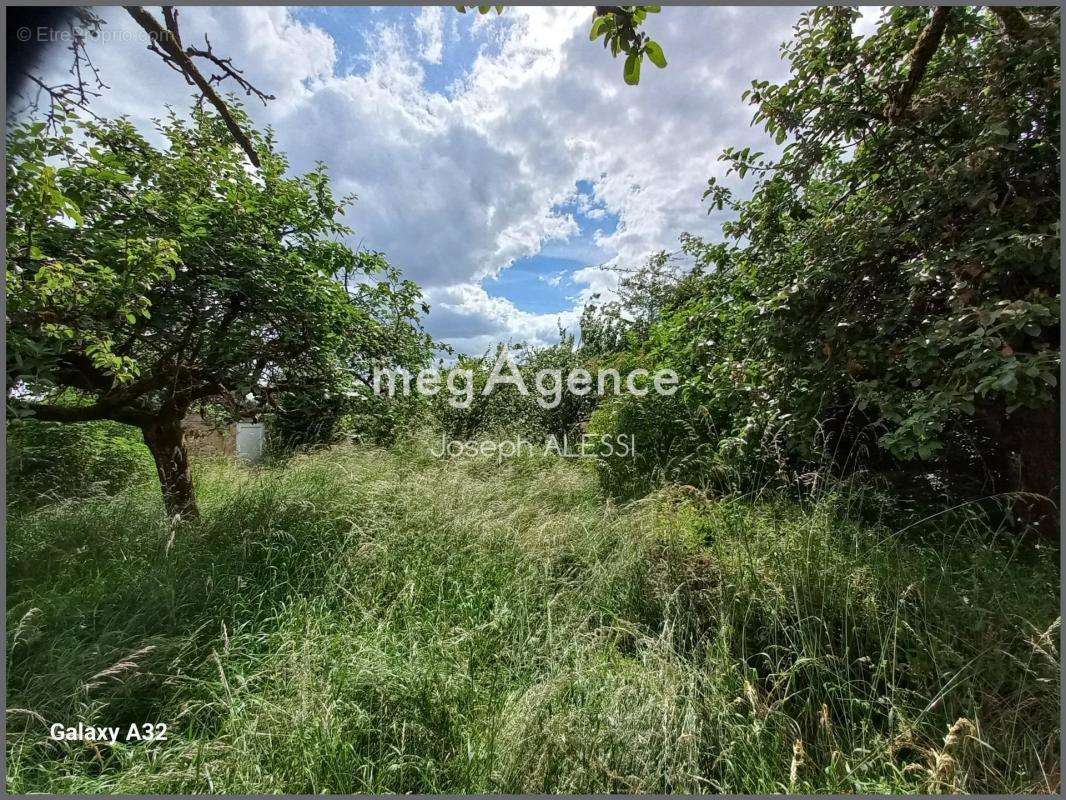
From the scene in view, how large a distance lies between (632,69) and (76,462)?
22.1 ft

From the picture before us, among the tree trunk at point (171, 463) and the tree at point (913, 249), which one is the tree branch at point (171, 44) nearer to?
the tree trunk at point (171, 463)

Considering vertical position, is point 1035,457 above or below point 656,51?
below

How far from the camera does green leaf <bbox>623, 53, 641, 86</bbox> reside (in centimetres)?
133

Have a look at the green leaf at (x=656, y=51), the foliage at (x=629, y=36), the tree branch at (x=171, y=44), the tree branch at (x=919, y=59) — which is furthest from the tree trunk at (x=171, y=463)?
the tree branch at (x=919, y=59)

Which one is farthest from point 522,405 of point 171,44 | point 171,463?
point 171,44

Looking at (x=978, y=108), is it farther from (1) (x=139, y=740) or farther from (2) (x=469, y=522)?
(1) (x=139, y=740)

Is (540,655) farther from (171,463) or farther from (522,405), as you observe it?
(522,405)

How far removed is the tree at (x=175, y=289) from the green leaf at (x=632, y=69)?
2148 millimetres

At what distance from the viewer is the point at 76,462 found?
4.66m

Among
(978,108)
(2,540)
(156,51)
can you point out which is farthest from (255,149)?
(978,108)

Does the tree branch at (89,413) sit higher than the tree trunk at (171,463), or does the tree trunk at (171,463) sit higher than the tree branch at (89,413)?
A: the tree branch at (89,413)

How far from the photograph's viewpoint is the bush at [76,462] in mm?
3818

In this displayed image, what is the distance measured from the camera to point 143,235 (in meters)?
→ 2.37

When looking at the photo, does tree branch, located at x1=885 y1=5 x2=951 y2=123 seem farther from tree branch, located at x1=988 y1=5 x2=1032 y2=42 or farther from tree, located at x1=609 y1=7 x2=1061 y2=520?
tree branch, located at x1=988 y1=5 x2=1032 y2=42
